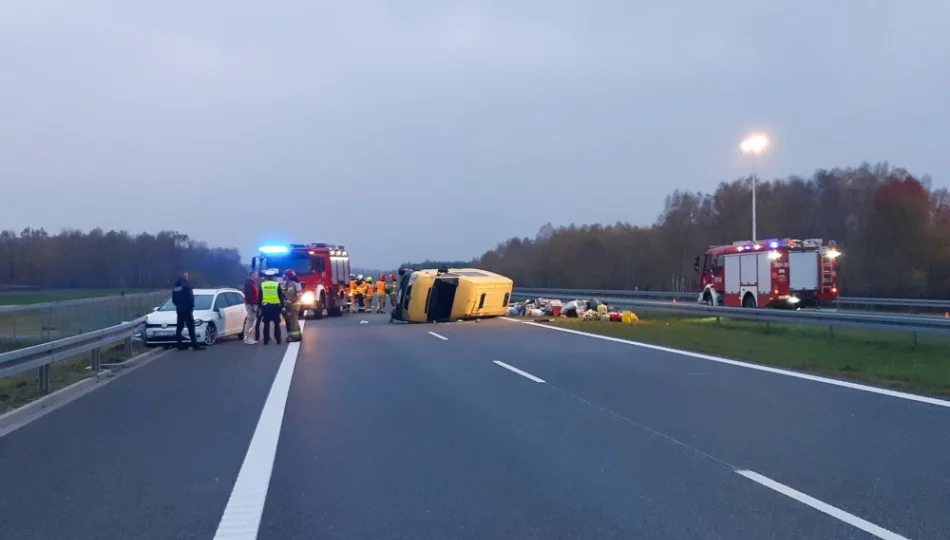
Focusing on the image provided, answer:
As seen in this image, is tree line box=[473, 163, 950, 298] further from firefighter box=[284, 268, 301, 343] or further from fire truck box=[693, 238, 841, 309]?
firefighter box=[284, 268, 301, 343]

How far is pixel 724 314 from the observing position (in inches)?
1003

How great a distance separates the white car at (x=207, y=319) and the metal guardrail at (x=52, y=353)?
5.28 ft

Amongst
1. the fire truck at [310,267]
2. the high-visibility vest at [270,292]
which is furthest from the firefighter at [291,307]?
the fire truck at [310,267]

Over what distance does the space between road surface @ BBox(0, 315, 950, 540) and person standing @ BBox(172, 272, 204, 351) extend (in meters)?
5.70

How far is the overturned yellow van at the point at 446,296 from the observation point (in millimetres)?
31031

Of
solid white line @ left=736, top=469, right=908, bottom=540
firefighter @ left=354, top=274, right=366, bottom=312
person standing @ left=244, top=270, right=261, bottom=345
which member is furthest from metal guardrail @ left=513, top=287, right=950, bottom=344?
firefighter @ left=354, top=274, right=366, bottom=312

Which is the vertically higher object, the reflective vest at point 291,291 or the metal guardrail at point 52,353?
the reflective vest at point 291,291

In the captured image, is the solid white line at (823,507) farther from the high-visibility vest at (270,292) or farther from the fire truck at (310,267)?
the fire truck at (310,267)

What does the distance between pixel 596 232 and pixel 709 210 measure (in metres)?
20.8

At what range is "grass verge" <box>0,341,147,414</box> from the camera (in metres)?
13.4

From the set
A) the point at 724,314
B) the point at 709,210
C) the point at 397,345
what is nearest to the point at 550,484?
the point at 397,345

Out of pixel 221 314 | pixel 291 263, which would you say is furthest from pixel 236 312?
pixel 291 263

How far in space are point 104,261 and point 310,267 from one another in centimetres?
4525

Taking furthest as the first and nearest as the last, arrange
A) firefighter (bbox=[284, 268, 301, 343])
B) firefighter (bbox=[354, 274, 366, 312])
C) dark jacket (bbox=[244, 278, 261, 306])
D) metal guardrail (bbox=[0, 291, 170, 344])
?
1. firefighter (bbox=[354, 274, 366, 312])
2. dark jacket (bbox=[244, 278, 261, 306])
3. firefighter (bbox=[284, 268, 301, 343])
4. metal guardrail (bbox=[0, 291, 170, 344])
